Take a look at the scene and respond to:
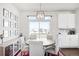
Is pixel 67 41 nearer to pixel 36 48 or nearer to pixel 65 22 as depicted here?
pixel 65 22

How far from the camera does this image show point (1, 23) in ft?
7.24

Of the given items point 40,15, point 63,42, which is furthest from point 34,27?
point 63,42

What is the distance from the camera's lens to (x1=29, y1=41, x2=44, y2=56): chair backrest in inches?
110

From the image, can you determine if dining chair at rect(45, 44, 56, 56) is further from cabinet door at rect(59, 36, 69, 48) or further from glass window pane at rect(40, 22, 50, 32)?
glass window pane at rect(40, 22, 50, 32)

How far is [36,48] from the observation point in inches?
110

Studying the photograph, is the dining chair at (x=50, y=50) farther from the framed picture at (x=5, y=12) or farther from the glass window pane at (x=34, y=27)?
the framed picture at (x=5, y=12)

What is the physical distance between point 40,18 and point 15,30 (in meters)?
0.72

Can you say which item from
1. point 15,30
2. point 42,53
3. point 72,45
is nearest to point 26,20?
point 15,30

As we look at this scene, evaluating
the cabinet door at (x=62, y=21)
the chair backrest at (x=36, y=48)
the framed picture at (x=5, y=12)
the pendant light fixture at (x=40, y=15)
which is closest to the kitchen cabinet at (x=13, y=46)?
the chair backrest at (x=36, y=48)

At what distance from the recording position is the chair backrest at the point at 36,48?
110 inches

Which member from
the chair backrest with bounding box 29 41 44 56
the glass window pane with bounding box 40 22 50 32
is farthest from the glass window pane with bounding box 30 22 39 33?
the chair backrest with bounding box 29 41 44 56

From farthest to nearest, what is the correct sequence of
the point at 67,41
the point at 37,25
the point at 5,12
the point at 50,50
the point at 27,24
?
the point at 67,41, the point at 50,50, the point at 37,25, the point at 27,24, the point at 5,12

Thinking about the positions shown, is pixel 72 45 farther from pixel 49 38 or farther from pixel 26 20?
pixel 26 20

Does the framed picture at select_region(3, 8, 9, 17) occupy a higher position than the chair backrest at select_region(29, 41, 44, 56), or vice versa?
the framed picture at select_region(3, 8, 9, 17)
